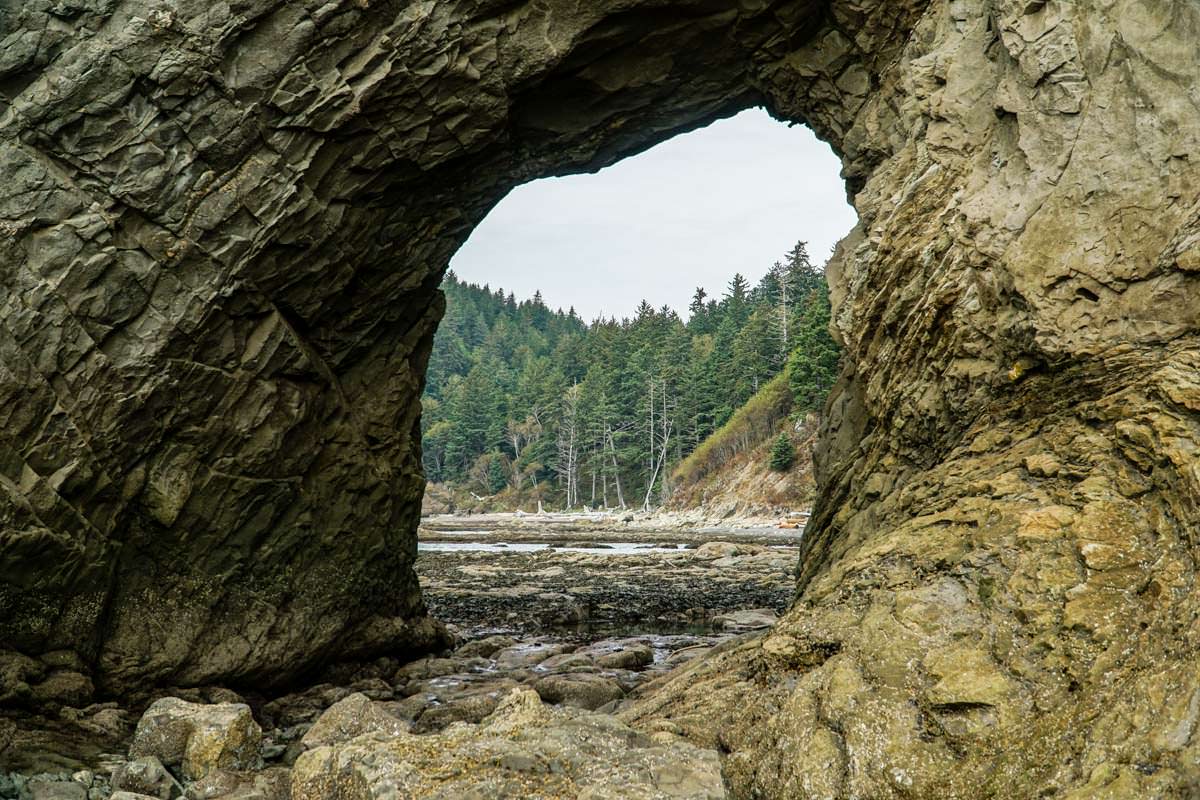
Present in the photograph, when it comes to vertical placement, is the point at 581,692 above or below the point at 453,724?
below

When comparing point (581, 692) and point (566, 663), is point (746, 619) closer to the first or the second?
point (566, 663)

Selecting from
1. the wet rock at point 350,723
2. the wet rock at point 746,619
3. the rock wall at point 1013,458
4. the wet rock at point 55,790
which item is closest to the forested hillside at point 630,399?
the wet rock at point 746,619

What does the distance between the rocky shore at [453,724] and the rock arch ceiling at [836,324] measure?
995 mm

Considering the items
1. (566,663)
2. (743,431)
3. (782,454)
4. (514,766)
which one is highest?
(743,431)

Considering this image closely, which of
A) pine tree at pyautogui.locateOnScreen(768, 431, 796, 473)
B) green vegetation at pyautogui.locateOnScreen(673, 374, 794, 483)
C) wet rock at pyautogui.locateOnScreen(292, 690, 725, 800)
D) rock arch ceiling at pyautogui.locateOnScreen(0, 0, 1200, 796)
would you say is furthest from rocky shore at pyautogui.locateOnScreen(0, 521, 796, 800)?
green vegetation at pyautogui.locateOnScreen(673, 374, 794, 483)

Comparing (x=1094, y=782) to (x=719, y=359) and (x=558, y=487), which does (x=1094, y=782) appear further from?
(x=558, y=487)

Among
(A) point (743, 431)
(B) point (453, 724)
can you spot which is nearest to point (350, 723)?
(B) point (453, 724)

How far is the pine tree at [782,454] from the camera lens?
59312 mm

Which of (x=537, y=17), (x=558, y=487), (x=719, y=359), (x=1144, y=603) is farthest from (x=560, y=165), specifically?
(x=558, y=487)

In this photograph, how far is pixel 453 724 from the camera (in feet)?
25.8

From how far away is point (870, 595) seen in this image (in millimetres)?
8219

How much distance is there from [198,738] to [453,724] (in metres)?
4.23

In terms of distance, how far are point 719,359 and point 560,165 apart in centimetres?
7336

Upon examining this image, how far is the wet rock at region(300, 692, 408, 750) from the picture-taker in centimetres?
1020
